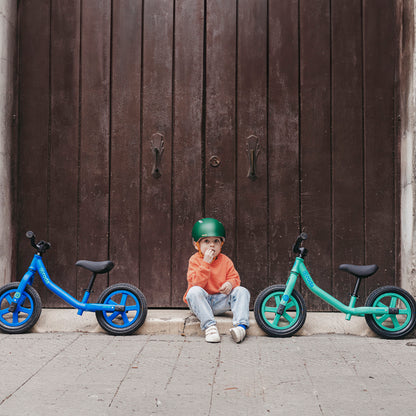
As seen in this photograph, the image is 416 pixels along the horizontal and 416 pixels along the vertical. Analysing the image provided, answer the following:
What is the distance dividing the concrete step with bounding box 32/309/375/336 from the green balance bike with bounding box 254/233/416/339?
0.38 feet

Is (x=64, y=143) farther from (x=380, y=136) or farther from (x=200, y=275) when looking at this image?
(x=380, y=136)

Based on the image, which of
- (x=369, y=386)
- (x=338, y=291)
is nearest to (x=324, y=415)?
(x=369, y=386)

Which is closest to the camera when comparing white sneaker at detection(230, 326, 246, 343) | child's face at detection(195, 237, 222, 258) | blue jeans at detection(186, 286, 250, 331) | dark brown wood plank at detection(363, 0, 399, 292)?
white sneaker at detection(230, 326, 246, 343)

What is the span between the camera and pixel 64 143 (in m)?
3.95

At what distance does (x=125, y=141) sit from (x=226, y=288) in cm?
139

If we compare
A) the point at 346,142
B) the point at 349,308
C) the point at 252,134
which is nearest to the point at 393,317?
the point at 349,308

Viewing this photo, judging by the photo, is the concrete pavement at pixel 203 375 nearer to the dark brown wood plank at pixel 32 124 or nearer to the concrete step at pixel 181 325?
the concrete step at pixel 181 325

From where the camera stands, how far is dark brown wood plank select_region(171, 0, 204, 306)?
390cm

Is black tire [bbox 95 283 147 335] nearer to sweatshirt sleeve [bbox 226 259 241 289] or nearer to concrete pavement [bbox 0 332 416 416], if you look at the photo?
concrete pavement [bbox 0 332 416 416]

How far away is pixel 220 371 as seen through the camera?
2684 millimetres

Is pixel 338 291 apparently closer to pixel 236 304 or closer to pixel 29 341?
pixel 236 304

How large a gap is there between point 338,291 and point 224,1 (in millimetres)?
2394

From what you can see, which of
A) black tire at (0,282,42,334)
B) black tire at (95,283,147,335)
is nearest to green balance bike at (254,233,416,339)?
black tire at (95,283,147,335)

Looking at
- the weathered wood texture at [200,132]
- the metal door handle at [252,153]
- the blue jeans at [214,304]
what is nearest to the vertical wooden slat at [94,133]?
the weathered wood texture at [200,132]
